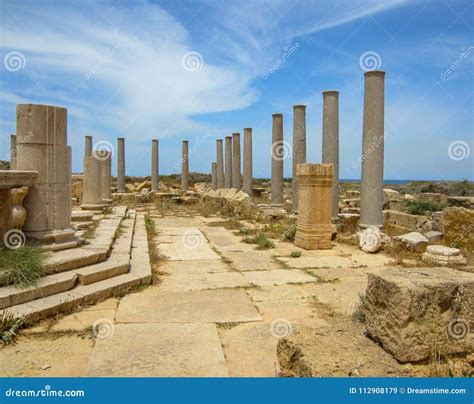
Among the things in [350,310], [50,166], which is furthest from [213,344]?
[50,166]

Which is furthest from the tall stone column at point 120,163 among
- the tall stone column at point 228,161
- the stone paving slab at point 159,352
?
the stone paving slab at point 159,352

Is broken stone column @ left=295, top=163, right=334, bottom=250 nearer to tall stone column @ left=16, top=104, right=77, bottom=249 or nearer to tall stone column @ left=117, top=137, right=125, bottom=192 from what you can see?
tall stone column @ left=16, top=104, right=77, bottom=249

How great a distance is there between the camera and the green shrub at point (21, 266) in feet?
15.6

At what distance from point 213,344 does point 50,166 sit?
409 centimetres

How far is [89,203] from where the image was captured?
1357 centimetres

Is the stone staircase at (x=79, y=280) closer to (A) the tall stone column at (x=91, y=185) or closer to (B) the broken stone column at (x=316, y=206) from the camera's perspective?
(B) the broken stone column at (x=316, y=206)

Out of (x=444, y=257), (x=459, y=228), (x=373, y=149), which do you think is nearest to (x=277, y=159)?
(x=373, y=149)

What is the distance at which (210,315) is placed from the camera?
4.73 meters

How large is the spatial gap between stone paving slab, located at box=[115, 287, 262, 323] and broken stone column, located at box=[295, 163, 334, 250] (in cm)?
398

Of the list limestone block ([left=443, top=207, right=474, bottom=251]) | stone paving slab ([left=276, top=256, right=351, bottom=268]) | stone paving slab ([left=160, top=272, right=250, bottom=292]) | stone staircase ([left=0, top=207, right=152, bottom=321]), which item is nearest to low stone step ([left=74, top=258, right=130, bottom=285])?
stone staircase ([left=0, top=207, right=152, bottom=321])

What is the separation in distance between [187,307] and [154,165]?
94.1 ft

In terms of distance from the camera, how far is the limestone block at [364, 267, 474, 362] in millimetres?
3098

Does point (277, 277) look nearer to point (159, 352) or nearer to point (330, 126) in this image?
point (159, 352)

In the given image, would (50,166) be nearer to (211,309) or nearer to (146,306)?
(146,306)
